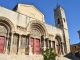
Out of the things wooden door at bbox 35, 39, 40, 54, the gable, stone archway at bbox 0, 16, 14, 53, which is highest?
the gable

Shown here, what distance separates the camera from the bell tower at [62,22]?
20.4 meters

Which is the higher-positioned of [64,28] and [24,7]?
[24,7]

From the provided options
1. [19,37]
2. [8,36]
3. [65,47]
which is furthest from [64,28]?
[8,36]

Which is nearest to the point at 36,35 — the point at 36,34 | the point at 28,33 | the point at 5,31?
the point at 36,34

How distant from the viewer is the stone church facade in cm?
1456

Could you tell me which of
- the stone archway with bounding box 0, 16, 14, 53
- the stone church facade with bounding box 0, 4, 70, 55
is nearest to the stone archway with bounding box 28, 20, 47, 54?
the stone church facade with bounding box 0, 4, 70, 55

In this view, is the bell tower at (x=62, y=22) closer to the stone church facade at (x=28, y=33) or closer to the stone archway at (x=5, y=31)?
the stone church facade at (x=28, y=33)

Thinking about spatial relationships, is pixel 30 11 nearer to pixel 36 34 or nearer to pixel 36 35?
pixel 36 34

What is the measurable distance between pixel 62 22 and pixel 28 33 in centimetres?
808

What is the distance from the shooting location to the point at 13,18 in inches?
609

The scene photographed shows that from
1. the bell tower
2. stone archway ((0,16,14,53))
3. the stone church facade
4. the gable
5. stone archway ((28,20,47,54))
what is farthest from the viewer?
the bell tower

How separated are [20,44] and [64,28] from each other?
30.9ft

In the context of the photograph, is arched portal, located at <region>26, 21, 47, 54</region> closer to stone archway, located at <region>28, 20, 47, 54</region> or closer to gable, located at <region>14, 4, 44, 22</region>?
stone archway, located at <region>28, 20, 47, 54</region>

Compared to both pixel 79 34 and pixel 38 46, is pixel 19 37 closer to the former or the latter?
pixel 38 46
